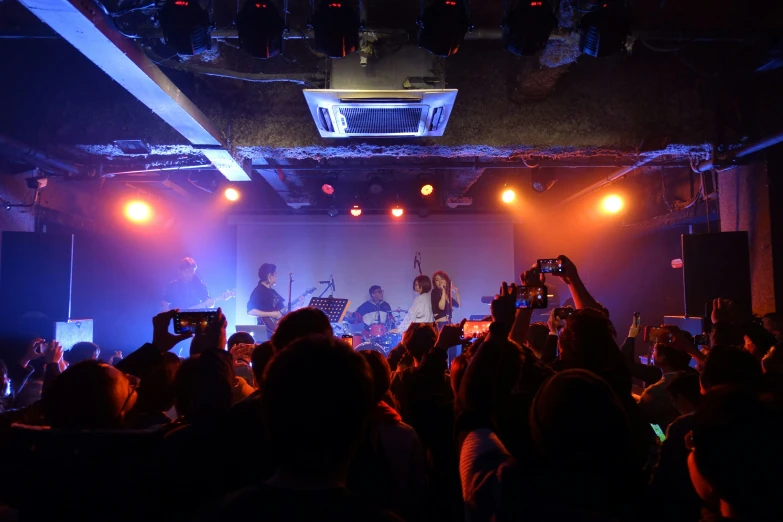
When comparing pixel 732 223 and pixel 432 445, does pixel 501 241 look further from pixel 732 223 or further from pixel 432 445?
A: pixel 432 445

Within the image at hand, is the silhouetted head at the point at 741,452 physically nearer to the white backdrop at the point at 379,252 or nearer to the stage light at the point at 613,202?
the stage light at the point at 613,202

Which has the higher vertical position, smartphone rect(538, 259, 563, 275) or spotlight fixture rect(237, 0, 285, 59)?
spotlight fixture rect(237, 0, 285, 59)

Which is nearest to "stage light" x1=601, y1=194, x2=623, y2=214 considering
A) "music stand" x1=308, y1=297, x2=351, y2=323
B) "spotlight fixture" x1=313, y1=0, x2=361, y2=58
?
"music stand" x1=308, y1=297, x2=351, y2=323

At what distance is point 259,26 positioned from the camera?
134 inches

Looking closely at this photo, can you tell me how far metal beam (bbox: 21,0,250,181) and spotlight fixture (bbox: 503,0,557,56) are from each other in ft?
8.47

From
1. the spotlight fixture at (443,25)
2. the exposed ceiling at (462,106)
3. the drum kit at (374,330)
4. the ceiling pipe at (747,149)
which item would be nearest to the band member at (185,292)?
the drum kit at (374,330)

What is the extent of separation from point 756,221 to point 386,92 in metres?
4.20

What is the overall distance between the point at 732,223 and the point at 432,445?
506cm

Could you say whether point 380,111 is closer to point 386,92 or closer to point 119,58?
point 386,92

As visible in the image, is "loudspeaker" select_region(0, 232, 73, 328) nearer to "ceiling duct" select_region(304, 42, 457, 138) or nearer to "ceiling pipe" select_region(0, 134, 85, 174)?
"ceiling pipe" select_region(0, 134, 85, 174)

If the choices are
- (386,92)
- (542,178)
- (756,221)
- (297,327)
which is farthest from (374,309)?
(297,327)

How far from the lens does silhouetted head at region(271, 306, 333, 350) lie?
2.20 metres

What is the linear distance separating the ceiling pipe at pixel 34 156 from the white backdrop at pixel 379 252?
6.31 m

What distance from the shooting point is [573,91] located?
531cm
